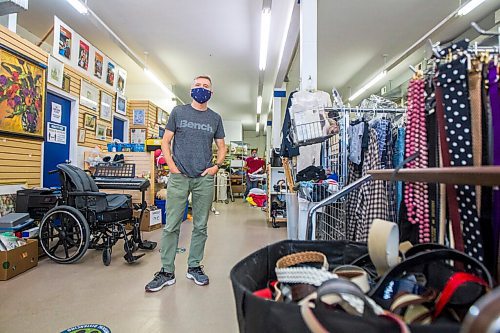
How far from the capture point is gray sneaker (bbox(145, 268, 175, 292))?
2.55m

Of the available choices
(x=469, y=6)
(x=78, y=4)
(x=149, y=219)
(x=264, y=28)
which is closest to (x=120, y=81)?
(x=78, y=4)

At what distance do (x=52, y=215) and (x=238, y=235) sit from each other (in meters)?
2.60

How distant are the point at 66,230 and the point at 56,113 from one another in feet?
8.63

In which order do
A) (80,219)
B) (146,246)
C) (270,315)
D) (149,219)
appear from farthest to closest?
(149,219)
(146,246)
(80,219)
(270,315)

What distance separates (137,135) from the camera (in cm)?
811

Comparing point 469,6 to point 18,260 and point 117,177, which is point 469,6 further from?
point 18,260

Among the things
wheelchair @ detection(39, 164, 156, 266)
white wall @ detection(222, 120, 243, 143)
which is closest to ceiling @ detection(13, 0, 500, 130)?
wheelchair @ detection(39, 164, 156, 266)

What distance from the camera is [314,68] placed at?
4.09 m

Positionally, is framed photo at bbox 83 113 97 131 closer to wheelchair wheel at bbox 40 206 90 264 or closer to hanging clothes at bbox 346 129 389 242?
wheelchair wheel at bbox 40 206 90 264

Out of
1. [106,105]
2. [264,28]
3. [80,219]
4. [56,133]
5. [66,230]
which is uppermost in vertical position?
[264,28]

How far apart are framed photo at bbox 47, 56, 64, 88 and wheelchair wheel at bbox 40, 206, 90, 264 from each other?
249 cm

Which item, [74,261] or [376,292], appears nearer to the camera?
[376,292]

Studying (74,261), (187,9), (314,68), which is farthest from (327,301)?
(187,9)

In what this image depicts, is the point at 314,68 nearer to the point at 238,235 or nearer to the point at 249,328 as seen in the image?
the point at 238,235
